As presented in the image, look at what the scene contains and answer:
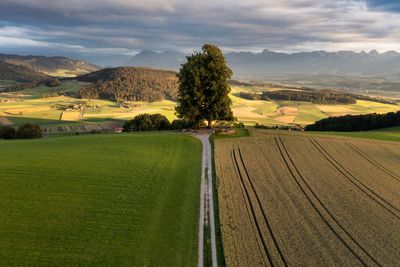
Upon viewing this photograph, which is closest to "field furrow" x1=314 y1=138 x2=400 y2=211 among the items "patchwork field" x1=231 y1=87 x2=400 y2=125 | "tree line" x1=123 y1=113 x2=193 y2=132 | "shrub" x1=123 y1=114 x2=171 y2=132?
"tree line" x1=123 y1=113 x2=193 y2=132

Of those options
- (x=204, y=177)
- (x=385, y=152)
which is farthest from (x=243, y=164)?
(x=385, y=152)

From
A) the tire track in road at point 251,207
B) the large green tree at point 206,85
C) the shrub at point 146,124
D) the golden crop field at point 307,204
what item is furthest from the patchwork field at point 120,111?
the tire track in road at point 251,207

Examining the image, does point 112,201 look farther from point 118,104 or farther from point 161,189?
point 118,104

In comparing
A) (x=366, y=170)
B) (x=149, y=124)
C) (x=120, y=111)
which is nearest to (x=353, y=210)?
(x=366, y=170)

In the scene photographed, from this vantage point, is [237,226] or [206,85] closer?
[237,226]

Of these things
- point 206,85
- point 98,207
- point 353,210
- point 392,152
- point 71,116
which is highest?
point 206,85

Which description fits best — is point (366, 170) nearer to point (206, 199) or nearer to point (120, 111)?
point (206, 199)

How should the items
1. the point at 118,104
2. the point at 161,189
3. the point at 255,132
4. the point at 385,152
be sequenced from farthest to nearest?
the point at 118,104 < the point at 255,132 < the point at 385,152 < the point at 161,189
